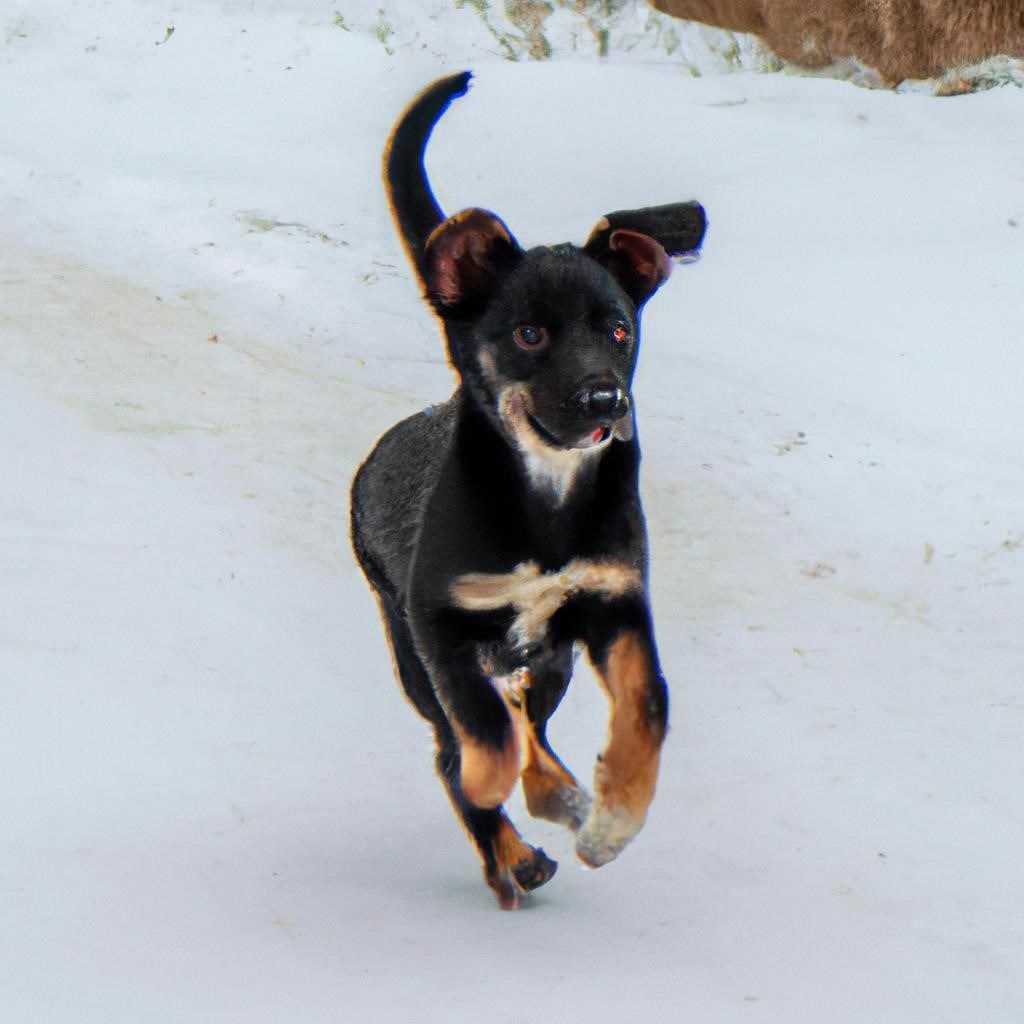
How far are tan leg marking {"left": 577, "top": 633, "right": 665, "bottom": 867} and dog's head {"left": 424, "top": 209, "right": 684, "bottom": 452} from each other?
1.65 ft

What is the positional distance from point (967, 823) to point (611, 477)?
143 cm

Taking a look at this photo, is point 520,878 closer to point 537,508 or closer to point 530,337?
point 537,508

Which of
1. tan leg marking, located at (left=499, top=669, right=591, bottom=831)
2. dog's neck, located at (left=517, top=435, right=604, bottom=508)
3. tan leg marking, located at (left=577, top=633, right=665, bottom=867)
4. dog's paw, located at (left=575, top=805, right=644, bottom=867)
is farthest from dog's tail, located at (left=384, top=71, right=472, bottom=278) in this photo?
dog's paw, located at (left=575, top=805, right=644, bottom=867)

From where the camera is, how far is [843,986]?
340 cm

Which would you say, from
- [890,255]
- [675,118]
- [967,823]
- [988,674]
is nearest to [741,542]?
[988,674]

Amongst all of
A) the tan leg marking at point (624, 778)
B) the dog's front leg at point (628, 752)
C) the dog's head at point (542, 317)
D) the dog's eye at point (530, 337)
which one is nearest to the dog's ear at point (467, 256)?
the dog's head at point (542, 317)

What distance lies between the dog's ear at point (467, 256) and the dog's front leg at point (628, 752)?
693 mm

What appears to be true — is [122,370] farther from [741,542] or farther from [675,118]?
[675,118]

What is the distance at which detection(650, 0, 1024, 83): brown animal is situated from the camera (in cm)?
816

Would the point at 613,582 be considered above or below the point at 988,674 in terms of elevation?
above

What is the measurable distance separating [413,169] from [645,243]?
656 mm

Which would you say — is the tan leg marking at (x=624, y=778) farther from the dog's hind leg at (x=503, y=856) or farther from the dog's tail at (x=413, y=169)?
the dog's tail at (x=413, y=169)

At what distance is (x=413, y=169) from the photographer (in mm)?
3818

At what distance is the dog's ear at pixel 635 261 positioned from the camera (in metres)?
3.41
